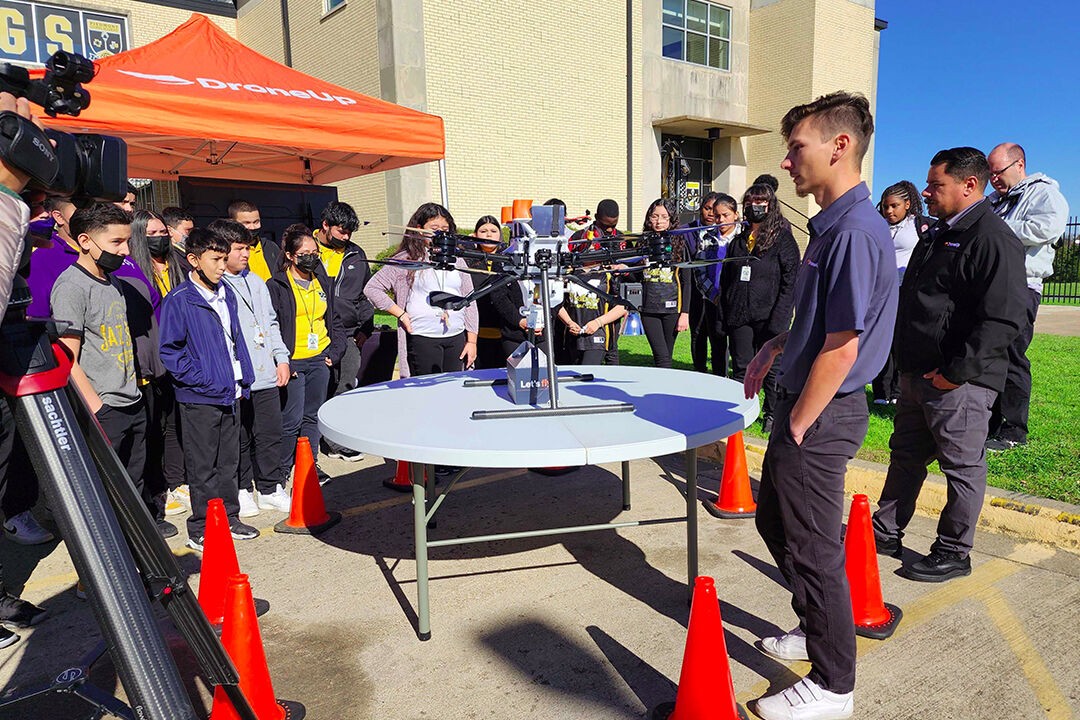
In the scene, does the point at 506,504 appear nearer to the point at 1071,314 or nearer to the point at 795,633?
the point at 795,633

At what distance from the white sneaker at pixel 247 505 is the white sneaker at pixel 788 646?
10.9 feet

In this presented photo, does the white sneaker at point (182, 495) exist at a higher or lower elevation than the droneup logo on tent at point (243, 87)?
lower

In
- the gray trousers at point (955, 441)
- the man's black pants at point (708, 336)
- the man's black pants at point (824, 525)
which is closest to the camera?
the man's black pants at point (824, 525)

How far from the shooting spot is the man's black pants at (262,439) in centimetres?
469

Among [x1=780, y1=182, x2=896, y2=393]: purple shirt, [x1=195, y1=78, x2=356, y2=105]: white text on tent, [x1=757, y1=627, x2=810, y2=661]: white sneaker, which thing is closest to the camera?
[x1=780, y1=182, x2=896, y2=393]: purple shirt

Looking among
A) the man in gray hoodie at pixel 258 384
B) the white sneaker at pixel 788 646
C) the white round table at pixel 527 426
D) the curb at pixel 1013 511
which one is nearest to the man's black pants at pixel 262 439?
the man in gray hoodie at pixel 258 384

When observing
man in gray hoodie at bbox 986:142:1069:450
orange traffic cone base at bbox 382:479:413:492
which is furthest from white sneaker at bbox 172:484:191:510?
man in gray hoodie at bbox 986:142:1069:450

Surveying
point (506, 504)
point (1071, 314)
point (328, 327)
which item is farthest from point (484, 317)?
point (1071, 314)

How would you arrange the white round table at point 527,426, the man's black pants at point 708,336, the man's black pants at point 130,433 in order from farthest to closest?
the man's black pants at point 708,336 → the man's black pants at point 130,433 → the white round table at point 527,426

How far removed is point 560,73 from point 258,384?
15190mm

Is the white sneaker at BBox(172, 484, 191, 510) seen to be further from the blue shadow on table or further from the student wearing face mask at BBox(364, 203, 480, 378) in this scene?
the blue shadow on table

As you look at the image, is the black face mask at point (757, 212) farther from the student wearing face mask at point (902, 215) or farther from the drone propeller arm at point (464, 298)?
the drone propeller arm at point (464, 298)

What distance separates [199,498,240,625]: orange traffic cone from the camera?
10.3 feet

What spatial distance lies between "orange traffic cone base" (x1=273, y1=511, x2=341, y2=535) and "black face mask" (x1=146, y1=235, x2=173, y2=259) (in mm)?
2112
